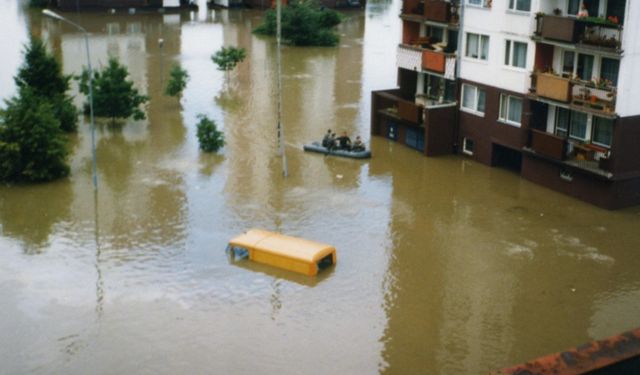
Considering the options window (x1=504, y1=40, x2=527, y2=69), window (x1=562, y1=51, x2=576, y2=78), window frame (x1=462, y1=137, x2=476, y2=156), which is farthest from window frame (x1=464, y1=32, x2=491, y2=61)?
window (x1=562, y1=51, x2=576, y2=78)

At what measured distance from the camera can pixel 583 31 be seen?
3309 centimetres

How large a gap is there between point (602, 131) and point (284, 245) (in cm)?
1430

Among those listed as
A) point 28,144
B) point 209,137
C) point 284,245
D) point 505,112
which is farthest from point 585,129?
point 28,144

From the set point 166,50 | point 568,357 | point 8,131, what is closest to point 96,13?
point 166,50

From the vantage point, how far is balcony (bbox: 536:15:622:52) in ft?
104

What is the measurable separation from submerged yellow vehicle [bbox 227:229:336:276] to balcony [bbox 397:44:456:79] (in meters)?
14.9

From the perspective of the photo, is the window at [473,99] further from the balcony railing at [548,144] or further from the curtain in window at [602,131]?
the curtain in window at [602,131]

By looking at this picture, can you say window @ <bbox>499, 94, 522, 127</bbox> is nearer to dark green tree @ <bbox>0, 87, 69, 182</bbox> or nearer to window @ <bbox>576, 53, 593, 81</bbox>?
window @ <bbox>576, 53, 593, 81</bbox>

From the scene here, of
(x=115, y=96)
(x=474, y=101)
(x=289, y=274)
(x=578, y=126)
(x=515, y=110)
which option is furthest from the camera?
(x=115, y=96)

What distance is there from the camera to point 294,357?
73.3 feet

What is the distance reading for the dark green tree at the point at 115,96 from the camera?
44.0m

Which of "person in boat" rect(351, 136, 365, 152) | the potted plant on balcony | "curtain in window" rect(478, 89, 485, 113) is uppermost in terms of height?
"curtain in window" rect(478, 89, 485, 113)

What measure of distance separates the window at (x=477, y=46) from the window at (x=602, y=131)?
21.5ft

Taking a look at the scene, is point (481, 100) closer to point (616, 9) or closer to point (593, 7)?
point (593, 7)
